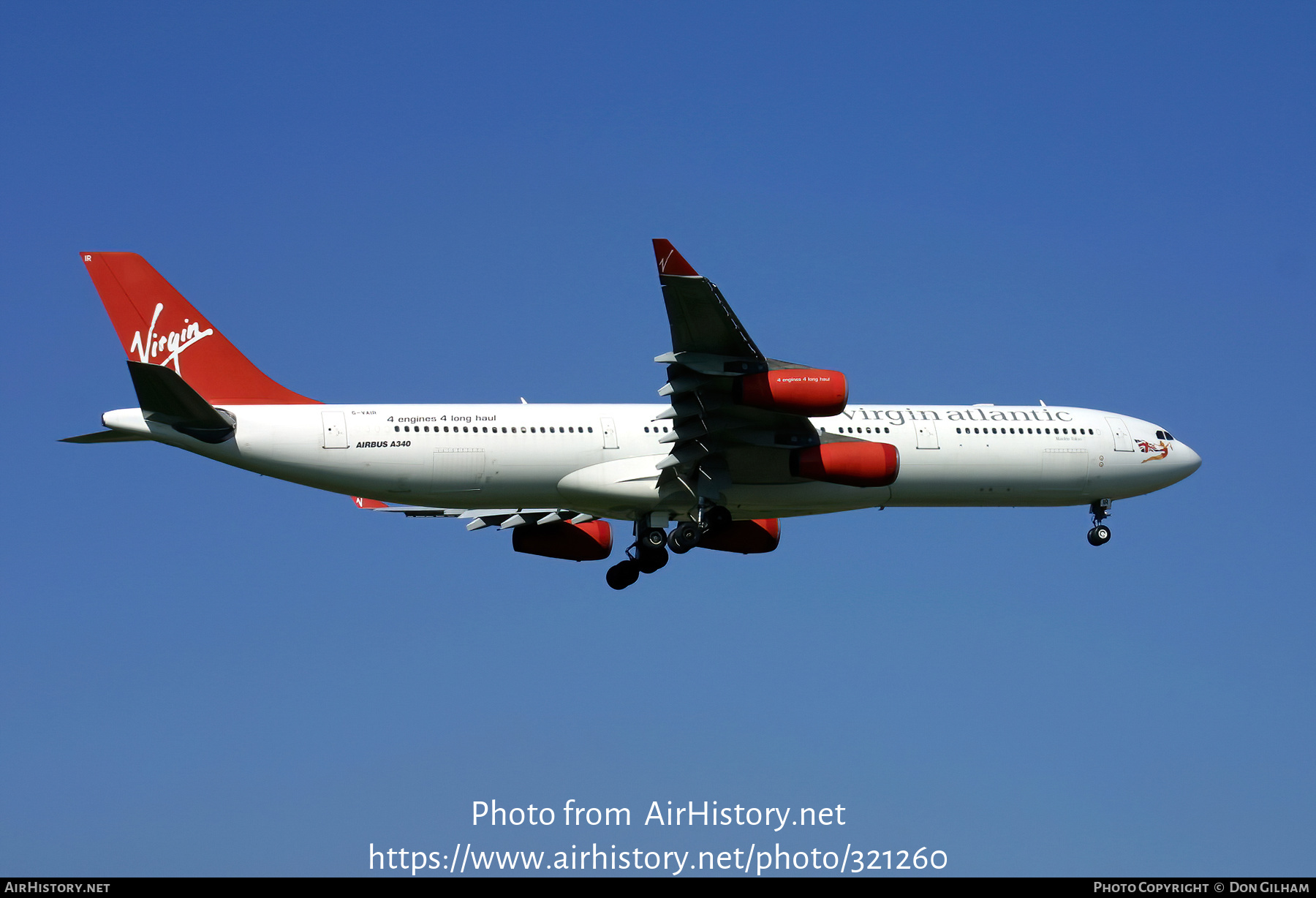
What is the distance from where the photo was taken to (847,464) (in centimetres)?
3288

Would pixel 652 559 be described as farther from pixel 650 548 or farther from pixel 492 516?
pixel 492 516

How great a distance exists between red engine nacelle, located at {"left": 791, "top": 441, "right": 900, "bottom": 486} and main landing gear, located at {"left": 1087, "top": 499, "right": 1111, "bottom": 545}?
8126mm

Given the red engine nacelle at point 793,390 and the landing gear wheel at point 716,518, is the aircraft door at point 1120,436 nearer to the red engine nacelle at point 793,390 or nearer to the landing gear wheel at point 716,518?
the red engine nacelle at point 793,390

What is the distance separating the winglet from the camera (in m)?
27.7

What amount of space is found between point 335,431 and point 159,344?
4.70 metres

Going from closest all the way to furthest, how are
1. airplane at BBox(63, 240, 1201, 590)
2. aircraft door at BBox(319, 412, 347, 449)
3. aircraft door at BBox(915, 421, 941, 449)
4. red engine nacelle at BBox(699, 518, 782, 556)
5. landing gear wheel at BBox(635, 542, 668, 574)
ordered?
airplane at BBox(63, 240, 1201, 590) → aircraft door at BBox(319, 412, 347, 449) → landing gear wheel at BBox(635, 542, 668, 574) → aircraft door at BBox(915, 421, 941, 449) → red engine nacelle at BBox(699, 518, 782, 556)

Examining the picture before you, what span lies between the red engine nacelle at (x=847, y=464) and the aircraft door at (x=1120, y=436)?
828cm

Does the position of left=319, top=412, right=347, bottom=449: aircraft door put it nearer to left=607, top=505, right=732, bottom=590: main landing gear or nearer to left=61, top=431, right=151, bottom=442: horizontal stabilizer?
left=61, top=431, right=151, bottom=442: horizontal stabilizer

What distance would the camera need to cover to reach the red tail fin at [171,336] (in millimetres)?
32188

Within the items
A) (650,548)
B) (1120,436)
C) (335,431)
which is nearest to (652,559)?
(650,548)

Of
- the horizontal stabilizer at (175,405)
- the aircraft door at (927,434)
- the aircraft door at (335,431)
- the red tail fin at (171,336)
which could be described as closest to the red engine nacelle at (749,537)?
the aircraft door at (927,434)


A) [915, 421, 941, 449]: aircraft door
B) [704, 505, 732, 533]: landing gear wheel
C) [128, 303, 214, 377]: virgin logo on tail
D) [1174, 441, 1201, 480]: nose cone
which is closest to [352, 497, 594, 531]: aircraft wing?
[704, 505, 732, 533]: landing gear wheel
